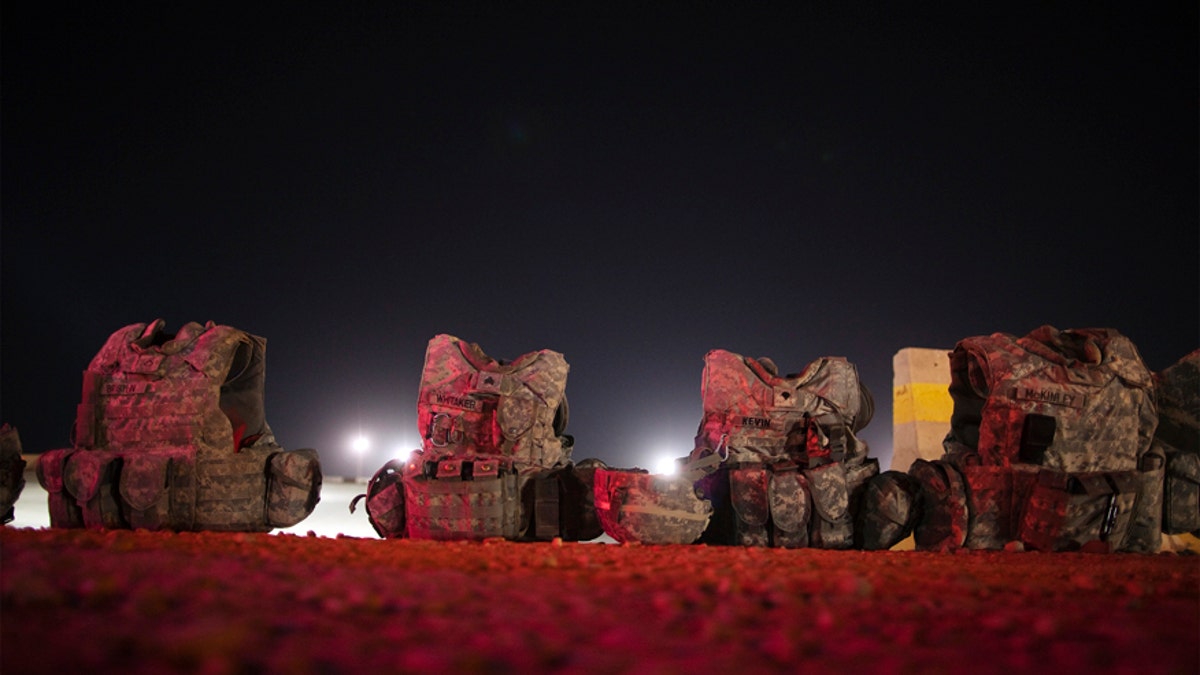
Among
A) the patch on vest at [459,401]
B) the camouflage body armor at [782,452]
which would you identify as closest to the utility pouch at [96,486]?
the patch on vest at [459,401]

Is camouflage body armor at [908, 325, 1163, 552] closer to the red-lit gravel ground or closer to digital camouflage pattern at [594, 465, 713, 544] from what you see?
digital camouflage pattern at [594, 465, 713, 544]

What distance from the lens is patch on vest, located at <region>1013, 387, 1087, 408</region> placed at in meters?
5.61

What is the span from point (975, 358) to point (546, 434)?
3.58 m

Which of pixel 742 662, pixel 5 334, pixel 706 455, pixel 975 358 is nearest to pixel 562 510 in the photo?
pixel 706 455

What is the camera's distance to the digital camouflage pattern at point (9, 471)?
6129mm

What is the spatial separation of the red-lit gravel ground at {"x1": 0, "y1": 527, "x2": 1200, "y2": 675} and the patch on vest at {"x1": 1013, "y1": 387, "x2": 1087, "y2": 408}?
292 cm

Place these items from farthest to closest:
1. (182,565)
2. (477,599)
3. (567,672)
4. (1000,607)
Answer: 1. (182,565)
2. (1000,607)
3. (477,599)
4. (567,672)

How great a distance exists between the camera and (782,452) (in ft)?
19.4

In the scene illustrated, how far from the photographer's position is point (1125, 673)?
1421mm

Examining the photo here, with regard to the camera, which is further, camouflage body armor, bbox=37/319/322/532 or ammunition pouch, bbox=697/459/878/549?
camouflage body armor, bbox=37/319/322/532

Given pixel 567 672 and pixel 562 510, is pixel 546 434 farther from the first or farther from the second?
pixel 567 672

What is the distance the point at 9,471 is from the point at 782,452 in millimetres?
6422

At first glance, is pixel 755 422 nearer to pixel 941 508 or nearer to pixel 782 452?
pixel 782 452

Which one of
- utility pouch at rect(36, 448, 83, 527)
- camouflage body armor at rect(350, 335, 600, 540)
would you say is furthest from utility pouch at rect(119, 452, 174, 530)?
camouflage body armor at rect(350, 335, 600, 540)
